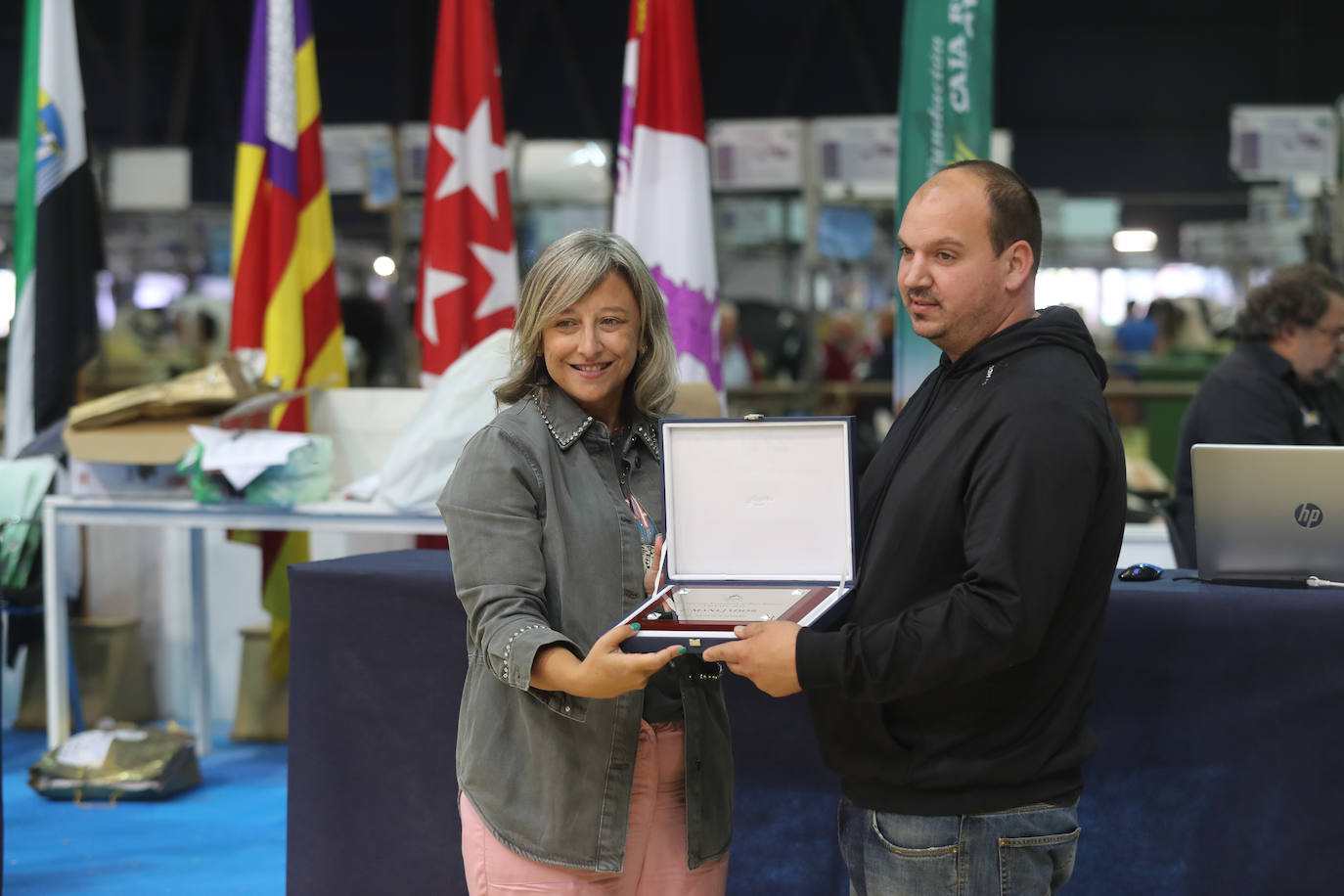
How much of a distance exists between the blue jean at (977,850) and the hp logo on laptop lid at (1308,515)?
996mm

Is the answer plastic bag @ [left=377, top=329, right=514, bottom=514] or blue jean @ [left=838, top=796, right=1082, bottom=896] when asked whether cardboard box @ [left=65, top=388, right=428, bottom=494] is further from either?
blue jean @ [left=838, top=796, right=1082, bottom=896]

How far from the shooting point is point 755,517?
157cm

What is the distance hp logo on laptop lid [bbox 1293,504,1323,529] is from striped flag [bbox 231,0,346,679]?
340cm

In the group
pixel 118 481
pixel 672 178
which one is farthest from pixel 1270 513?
pixel 118 481

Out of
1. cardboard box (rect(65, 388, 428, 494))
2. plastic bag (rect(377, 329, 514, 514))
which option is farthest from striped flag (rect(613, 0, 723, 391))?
cardboard box (rect(65, 388, 428, 494))

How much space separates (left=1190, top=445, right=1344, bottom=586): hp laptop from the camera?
2.15 meters

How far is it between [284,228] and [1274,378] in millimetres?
3354

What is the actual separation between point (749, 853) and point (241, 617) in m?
3.04

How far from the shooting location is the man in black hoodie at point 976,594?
4.33 feet

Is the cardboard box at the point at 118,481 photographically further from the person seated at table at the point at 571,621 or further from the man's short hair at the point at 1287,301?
the man's short hair at the point at 1287,301

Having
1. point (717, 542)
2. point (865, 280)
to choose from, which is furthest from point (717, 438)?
point (865, 280)

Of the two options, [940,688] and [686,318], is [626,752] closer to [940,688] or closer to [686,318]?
A: [940,688]

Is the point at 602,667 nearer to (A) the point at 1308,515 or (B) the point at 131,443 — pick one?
(A) the point at 1308,515

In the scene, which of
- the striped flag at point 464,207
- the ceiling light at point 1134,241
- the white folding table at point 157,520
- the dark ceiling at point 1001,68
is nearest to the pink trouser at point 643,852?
the white folding table at point 157,520
